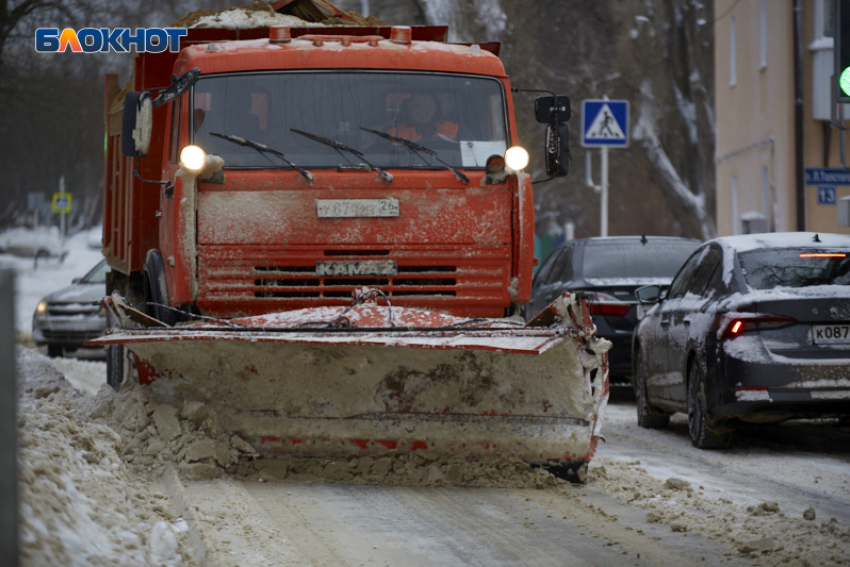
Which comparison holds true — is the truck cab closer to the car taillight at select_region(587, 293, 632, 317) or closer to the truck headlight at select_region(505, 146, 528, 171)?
the truck headlight at select_region(505, 146, 528, 171)

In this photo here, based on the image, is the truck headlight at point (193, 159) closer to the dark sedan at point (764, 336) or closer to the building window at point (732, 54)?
the dark sedan at point (764, 336)

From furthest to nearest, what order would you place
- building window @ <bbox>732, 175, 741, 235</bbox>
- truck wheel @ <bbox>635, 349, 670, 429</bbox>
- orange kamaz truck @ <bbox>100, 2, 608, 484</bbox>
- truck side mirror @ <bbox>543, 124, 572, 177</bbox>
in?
1. building window @ <bbox>732, 175, 741, 235</bbox>
2. truck wheel @ <bbox>635, 349, 670, 429</bbox>
3. truck side mirror @ <bbox>543, 124, 572, 177</bbox>
4. orange kamaz truck @ <bbox>100, 2, 608, 484</bbox>

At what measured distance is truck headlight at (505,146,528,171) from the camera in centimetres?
756

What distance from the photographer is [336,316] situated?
676 centimetres

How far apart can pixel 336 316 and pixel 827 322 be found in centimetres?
341

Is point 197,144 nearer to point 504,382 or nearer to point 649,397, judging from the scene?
point 504,382

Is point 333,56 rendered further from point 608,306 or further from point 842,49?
point 608,306

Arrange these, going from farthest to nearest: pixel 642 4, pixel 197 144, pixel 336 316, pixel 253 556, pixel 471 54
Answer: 1. pixel 642 4
2. pixel 471 54
3. pixel 197 144
4. pixel 336 316
5. pixel 253 556

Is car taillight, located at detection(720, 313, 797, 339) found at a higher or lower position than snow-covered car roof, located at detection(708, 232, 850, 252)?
lower

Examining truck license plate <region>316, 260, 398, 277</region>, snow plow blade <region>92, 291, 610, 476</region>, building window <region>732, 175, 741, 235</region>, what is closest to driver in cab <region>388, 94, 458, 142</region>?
truck license plate <region>316, 260, 398, 277</region>

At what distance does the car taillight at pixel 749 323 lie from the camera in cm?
793

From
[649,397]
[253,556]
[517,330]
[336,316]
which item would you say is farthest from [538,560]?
[649,397]

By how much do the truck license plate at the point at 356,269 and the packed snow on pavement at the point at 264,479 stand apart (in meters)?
1.26

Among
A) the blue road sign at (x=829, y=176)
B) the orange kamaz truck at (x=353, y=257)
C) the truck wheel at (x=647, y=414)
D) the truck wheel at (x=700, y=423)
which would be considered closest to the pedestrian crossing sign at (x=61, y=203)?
the blue road sign at (x=829, y=176)
